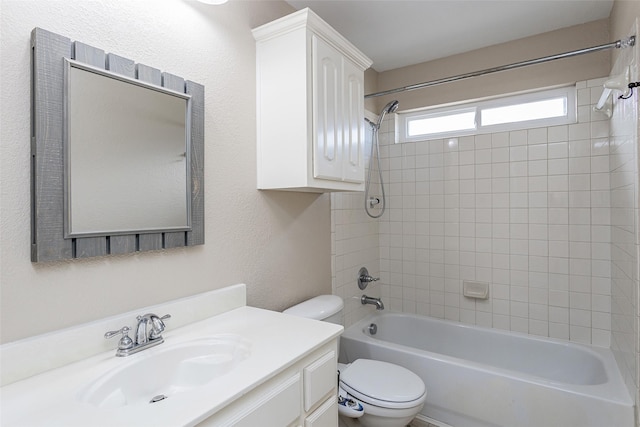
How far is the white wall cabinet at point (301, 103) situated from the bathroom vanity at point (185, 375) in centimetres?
67

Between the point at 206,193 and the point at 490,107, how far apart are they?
2.20m

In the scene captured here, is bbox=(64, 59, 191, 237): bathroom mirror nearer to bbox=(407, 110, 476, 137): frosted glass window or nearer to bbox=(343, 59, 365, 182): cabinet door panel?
bbox=(343, 59, 365, 182): cabinet door panel

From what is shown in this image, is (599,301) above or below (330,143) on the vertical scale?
below

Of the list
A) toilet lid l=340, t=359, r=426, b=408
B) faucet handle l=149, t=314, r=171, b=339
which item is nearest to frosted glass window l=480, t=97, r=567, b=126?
toilet lid l=340, t=359, r=426, b=408

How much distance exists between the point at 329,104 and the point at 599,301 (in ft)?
6.96

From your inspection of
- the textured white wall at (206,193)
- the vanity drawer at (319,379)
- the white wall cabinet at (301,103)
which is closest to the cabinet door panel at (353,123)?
the white wall cabinet at (301,103)

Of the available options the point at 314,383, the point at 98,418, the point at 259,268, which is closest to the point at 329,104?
the point at 259,268

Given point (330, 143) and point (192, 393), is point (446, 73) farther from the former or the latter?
point (192, 393)

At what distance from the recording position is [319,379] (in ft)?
3.89

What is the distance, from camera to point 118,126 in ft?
3.75

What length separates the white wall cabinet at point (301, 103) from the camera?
5.07 feet

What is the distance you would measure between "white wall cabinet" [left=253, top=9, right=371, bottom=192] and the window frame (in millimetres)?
1247

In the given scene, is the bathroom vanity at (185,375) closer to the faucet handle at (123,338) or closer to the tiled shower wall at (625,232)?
the faucet handle at (123,338)

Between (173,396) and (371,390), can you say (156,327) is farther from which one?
(371,390)
